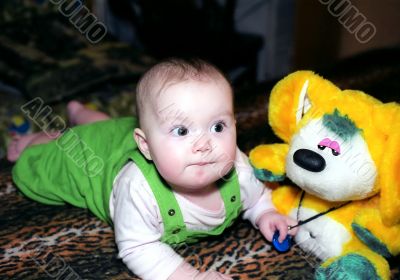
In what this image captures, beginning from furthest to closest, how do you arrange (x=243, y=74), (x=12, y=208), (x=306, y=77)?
1. (x=243, y=74)
2. (x=12, y=208)
3. (x=306, y=77)

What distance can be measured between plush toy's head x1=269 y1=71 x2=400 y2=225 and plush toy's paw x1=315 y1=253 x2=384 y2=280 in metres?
0.09

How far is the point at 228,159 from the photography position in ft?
3.07

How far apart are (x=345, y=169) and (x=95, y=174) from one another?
2.04ft

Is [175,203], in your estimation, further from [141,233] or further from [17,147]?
[17,147]

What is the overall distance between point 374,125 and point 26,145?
105cm

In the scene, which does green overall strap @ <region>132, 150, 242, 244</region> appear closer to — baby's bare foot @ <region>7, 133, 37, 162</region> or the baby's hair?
the baby's hair

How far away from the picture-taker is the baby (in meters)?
0.90

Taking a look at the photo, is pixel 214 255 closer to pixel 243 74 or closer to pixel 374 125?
pixel 374 125

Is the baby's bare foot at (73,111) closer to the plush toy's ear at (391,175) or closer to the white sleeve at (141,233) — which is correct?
the white sleeve at (141,233)

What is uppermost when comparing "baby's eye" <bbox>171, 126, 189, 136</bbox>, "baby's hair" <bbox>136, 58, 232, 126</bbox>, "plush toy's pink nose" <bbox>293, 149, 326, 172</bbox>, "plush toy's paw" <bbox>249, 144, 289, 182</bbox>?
"baby's hair" <bbox>136, 58, 232, 126</bbox>

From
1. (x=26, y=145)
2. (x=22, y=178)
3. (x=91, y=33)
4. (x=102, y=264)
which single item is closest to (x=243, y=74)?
(x=91, y=33)

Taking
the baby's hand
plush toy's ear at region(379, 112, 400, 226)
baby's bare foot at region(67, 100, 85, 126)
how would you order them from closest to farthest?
plush toy's ear at region(379, 112, 400, 226), the baby's hand, baby's bare foot at region(67, 100, 85, 126)

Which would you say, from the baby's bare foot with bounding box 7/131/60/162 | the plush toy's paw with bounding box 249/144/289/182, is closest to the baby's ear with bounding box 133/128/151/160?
the plush toy's paw with bounding box 249/144/289/182

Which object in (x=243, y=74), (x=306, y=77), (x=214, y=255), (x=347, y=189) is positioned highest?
(x=306, y=77)
